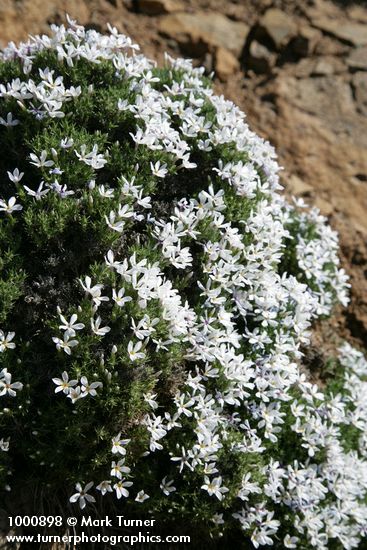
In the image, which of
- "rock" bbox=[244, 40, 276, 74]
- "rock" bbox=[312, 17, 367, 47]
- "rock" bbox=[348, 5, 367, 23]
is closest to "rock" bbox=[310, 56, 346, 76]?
"rock" bbox=[312, 17, 367, 47]

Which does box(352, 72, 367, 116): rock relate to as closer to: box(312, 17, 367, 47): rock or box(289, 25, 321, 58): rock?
box(312, 17, 367, 47): rock

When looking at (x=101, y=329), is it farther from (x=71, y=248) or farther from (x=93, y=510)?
(x=93, y=510)

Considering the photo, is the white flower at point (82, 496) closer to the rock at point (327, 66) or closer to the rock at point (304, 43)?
the rock at point (327, 66)

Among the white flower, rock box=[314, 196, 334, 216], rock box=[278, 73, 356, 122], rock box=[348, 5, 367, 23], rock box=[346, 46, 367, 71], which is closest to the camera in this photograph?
the white flower

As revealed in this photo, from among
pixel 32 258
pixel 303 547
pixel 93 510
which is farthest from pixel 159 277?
pixel 303 547

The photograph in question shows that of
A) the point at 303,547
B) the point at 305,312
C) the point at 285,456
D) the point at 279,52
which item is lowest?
the point at 303,547

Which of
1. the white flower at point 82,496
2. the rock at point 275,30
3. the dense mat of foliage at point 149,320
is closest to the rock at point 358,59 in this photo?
the rock at point 275,30

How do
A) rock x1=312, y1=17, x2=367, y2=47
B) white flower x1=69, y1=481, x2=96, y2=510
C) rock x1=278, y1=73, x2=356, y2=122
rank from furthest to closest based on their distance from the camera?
rock x1=312, y1=17, x2=367, y2=47
rock x1=278, y1=73, x2=356, y2=122
white flower x1=69, y1=481, x2=96, y2=510
